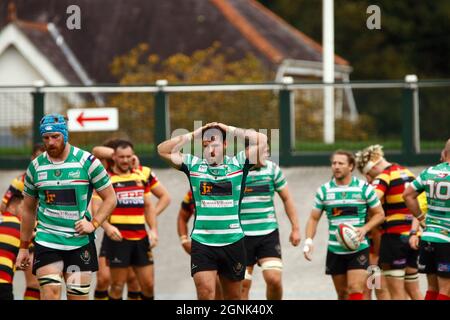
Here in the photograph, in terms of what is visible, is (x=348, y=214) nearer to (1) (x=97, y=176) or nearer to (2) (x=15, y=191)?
(1) (x=97, y=176)

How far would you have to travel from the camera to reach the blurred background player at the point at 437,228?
1224 cm

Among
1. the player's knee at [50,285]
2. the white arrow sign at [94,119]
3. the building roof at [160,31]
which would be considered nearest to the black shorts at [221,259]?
the player's knee at [50,285]

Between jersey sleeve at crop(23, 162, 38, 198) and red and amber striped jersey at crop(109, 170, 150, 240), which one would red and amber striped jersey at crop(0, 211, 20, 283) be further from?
red and amber striped jersey at crop(109, 170, 150, 240)

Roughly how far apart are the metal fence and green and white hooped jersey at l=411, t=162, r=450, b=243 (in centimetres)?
762

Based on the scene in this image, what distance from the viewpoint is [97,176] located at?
37.4 ft

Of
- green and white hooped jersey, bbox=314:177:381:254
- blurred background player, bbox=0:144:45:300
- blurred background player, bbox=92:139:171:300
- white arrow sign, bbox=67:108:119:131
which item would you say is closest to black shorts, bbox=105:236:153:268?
blurred background player, bbox=92:139:171:300

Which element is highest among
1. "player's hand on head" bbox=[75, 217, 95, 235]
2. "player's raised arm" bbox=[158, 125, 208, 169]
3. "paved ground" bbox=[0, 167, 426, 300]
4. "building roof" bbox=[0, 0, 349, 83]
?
"building roof" bbox=[0, 0, 349, 83]

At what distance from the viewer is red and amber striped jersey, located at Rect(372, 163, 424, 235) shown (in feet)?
48.4

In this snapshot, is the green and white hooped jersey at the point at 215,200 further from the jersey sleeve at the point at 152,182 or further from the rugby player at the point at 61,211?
the jersey sleeve at the point at 152,182

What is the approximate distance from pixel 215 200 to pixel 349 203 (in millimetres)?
2577

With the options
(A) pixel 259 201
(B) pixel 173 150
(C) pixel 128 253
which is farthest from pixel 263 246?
(B) pixel 173 150
